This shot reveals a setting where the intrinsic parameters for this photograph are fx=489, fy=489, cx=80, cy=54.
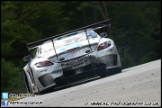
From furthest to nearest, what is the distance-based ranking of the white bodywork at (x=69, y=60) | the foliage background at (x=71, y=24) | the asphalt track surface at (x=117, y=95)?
the foliage background at (x=71, y=24)
the white bodywork at (x=69, y=60)
the asphalt track surface at (x=117, y=95)

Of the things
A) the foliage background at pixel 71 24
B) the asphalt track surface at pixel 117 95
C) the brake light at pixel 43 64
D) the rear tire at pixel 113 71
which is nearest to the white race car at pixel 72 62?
the brake light at pixel 43 64

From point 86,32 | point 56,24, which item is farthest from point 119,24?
point 86,32

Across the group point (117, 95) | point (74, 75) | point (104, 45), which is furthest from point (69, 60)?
point (117, 95)

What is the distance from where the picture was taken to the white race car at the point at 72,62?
11094 mm

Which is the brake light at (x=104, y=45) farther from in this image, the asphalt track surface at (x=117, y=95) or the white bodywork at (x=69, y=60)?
the asphalt track surface at (x=117, y=95)

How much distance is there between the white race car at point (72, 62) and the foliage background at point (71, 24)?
19.1m

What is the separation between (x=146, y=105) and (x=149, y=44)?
46.6 meters

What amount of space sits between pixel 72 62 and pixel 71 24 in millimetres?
37637

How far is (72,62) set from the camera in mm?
11062

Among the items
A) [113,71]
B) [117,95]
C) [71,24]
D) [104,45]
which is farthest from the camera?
[71,24]

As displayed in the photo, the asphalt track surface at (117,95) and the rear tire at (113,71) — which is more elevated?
the rear tire at (113,71)

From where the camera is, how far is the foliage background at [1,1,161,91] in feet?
120

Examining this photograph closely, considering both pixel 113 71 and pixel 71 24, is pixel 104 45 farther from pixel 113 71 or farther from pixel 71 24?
pixel 71 24

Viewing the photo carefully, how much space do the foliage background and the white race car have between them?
750 inches
